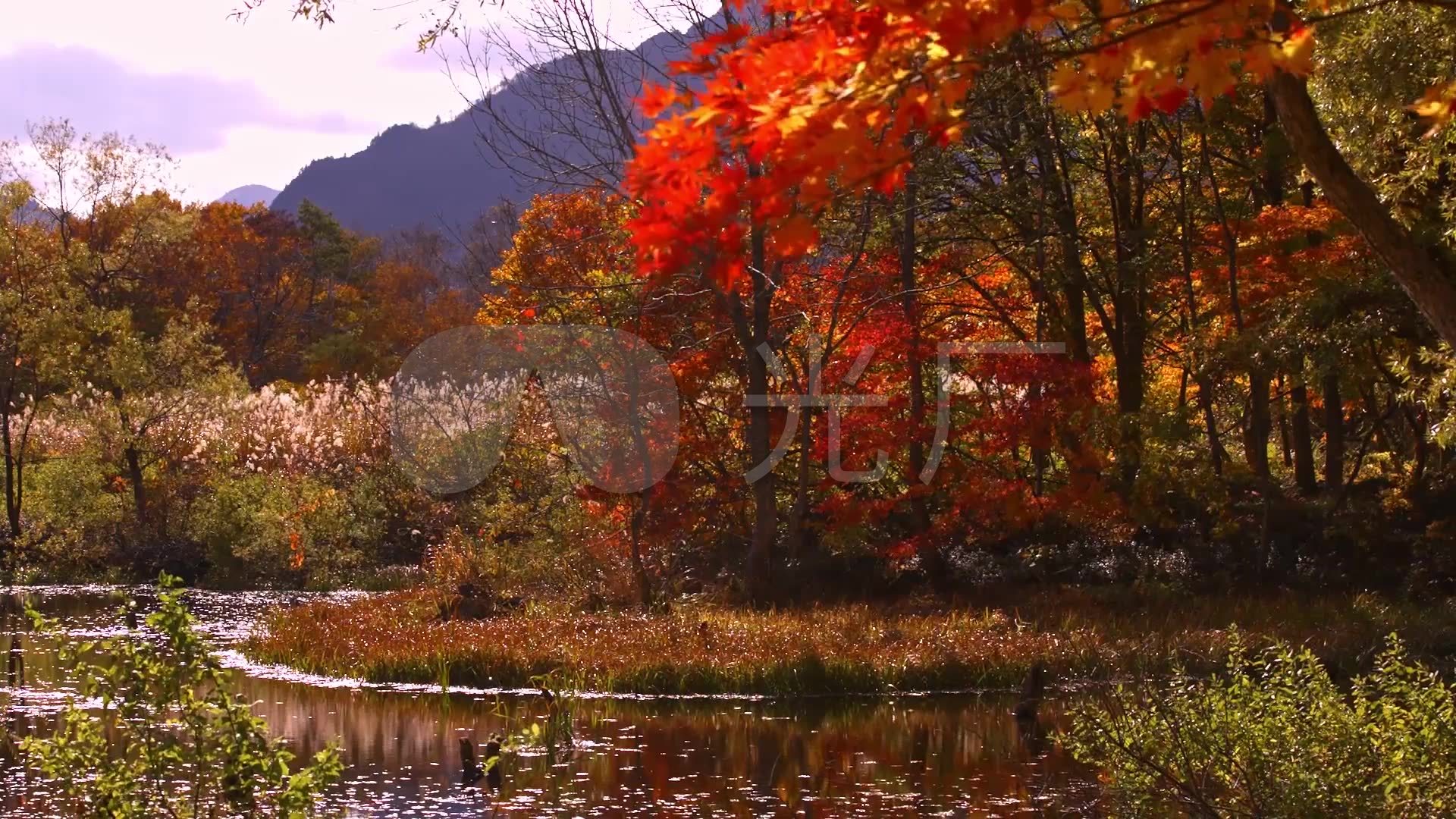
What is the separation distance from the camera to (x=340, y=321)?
141ft

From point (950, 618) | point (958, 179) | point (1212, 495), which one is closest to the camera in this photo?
point (950, 618)

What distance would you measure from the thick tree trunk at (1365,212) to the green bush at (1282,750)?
186 centimetres

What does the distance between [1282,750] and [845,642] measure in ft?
21.1

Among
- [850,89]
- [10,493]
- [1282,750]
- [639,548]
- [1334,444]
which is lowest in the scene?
[1282,750]

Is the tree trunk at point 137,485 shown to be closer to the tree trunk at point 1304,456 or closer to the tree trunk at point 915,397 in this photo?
the tree trunk at point 915,397

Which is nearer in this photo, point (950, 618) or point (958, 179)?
point (950, 618)

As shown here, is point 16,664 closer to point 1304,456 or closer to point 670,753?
point 670,753

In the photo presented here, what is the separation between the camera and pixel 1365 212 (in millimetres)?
4605

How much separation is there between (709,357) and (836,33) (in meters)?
12.3

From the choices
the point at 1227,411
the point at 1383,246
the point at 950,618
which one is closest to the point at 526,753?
the point at 950,618

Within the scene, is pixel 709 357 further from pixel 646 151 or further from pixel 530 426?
pixel 646 151

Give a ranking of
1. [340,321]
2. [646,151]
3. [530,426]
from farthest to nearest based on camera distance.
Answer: [340,321] → [530,426] → [646,151]

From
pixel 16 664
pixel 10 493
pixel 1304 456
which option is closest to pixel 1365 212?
pixel 16 664

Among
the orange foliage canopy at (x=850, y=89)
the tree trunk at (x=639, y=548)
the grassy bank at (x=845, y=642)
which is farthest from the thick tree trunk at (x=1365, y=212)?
the tree trunk at (x=639, y=548)
